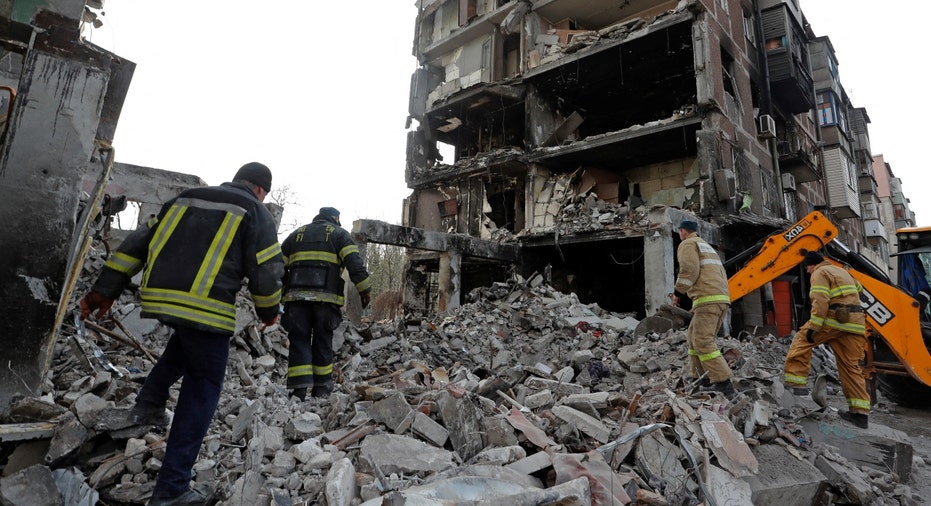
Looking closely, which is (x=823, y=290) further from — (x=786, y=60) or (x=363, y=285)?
(x=786, y=60)

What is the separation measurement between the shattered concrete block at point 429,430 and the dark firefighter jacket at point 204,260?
39.5 inches

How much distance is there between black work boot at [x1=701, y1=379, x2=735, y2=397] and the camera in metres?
4.14

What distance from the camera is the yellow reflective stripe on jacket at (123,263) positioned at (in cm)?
237

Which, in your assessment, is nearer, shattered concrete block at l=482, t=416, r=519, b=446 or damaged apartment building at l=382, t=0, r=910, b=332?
shattered concrete block at l=482, t=416, r=519, b=446

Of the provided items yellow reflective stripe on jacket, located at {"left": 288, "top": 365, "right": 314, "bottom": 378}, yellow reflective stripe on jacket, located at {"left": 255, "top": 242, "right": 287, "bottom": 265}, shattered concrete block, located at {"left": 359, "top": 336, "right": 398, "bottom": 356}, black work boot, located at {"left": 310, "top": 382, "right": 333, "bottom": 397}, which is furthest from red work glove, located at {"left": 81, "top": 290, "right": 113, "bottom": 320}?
shattered concrete block, located at {"left": 359, "top": 336, "right": 398, "bottom": 356}

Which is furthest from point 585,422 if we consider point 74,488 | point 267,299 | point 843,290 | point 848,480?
point 843,290

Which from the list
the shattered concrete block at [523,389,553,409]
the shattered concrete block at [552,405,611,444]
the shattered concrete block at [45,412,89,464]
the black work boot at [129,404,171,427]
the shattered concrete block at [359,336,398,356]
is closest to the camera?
the shattered concrete block at [45,412,89,464]

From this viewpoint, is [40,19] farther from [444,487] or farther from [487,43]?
[487,43]

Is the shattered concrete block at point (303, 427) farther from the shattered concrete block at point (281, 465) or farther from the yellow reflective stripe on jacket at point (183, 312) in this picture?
the yellow reflective stripe on jacket at point (183, 312)

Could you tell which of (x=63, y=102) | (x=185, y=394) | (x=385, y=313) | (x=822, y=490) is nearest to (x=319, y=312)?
(x=185, y=394)

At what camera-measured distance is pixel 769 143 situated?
14.3 metres

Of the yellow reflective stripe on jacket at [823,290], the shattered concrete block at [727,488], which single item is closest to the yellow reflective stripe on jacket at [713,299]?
the yellow reflective stripe on jacket at [823,290]

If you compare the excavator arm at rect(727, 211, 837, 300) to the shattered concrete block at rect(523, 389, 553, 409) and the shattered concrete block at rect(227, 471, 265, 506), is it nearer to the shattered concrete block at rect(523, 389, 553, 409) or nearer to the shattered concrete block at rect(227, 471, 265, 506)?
the shattered concrete block at rect(523, 389, 553, 409)

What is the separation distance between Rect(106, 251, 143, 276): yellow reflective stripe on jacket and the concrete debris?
786 millimetres
